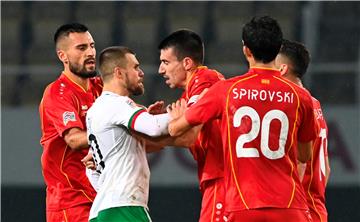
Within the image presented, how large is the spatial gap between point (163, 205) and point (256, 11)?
2.87 metres

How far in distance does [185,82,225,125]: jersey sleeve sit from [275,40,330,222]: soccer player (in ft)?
3.33

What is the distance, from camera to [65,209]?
7.04 metres

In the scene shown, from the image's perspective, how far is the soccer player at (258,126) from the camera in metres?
5.75

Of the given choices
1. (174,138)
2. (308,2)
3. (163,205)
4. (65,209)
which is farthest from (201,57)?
(308,2)

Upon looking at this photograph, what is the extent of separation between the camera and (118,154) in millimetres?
6164

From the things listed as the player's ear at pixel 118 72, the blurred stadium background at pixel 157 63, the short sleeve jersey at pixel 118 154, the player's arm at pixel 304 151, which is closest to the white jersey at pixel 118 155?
the short sleeve jersey at pixel 118 154

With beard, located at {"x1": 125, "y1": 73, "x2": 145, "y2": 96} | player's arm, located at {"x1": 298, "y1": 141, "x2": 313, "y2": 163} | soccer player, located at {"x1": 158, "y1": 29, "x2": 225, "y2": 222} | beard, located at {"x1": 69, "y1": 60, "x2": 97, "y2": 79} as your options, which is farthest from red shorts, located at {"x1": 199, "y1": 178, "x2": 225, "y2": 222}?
beard, located at {"x1": 69, "y1": 60, "x2": 97, "y2": 79}

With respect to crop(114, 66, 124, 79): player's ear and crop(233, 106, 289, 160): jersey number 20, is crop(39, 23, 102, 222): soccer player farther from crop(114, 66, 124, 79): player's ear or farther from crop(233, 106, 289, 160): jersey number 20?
crop(233, 106, 289, 160): jersey number 20

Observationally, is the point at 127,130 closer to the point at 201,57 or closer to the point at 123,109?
the point at 123,109

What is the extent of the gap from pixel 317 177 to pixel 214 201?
2.61 ft

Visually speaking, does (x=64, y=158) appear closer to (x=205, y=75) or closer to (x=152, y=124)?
(x=152, y=124)

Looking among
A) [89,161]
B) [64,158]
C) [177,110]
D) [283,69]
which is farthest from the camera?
[64,158]

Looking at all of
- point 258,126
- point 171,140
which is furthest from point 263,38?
point 171,140

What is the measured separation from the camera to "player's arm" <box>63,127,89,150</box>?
6.72 m
